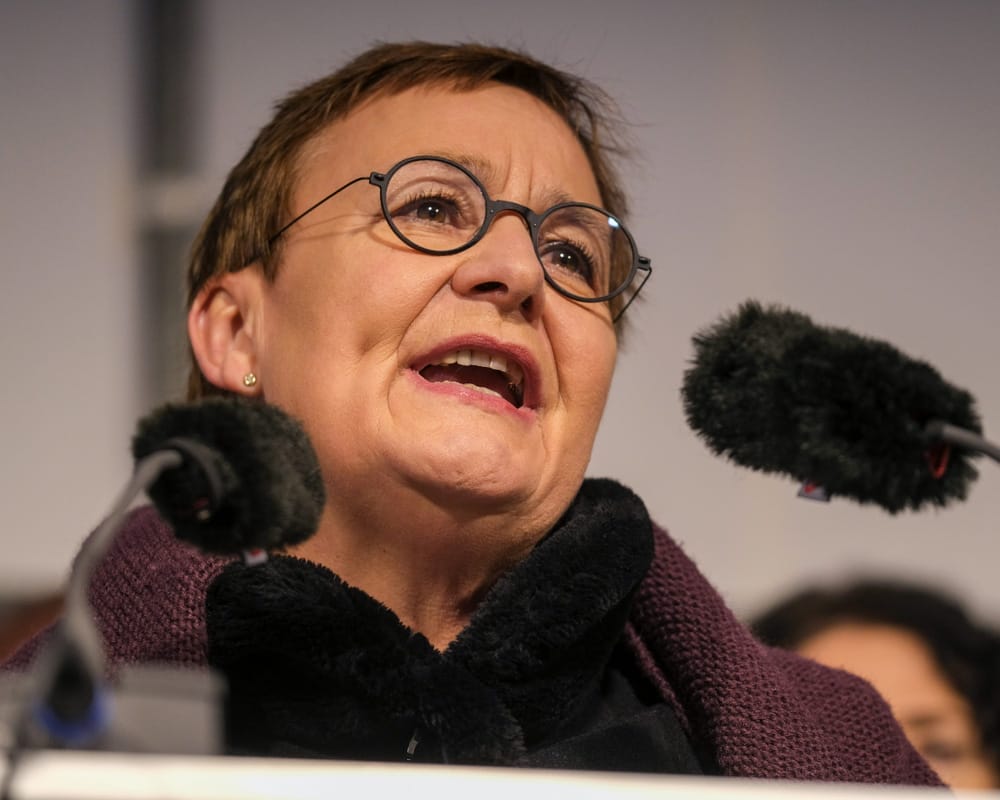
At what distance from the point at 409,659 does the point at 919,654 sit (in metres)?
1.42

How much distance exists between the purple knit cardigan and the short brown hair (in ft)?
0.80

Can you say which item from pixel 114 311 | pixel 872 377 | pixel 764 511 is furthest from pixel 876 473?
pixel 114 311

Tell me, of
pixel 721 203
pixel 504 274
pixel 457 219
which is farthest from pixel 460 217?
pixel 721 203

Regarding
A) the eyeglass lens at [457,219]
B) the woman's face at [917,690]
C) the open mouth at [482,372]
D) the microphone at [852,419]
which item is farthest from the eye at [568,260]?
the woman's face at [917,690]

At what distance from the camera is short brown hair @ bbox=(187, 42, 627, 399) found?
1.46m

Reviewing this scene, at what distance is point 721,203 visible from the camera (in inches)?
119

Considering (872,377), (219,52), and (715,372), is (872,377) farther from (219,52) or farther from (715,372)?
(219,52)

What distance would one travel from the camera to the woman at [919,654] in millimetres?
2258

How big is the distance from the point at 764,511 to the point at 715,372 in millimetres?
2033

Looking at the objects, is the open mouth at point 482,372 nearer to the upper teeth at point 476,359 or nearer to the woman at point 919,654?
the upper teeth at point 476,359

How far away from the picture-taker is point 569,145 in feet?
4.94

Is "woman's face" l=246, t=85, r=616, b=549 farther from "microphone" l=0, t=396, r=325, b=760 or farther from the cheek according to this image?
"microphone" l=0, t=396, r=325, b=760

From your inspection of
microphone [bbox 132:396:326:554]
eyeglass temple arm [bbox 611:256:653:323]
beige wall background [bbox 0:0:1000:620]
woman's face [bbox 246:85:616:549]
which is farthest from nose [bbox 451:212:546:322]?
beige wall background [bbox 0:0:1000:620]

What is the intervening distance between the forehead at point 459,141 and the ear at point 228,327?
0.13 meters
